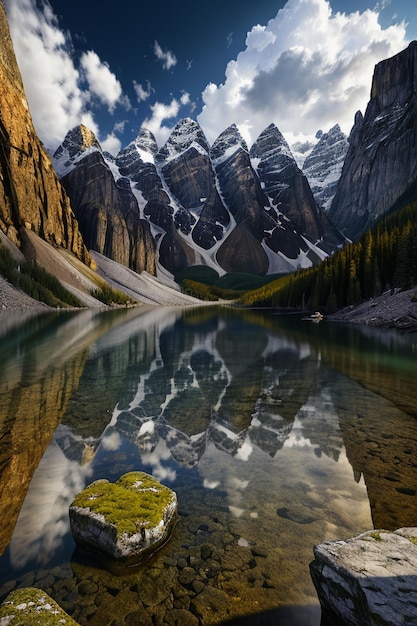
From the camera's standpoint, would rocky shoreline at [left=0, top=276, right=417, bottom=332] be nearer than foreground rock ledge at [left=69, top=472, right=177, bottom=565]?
No

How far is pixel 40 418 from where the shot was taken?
42.7ft

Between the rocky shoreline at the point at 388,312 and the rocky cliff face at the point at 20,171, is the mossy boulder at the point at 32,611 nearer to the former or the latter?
the rocky shoreline at the point at 388,312

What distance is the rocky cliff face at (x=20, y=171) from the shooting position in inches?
5226

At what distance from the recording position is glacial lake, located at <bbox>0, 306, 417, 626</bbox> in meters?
5.25

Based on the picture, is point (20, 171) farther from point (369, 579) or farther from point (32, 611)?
point (369, 579)

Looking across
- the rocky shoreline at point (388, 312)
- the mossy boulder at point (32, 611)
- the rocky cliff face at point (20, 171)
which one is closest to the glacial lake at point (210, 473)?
the mossy boulder at point (32, 611)

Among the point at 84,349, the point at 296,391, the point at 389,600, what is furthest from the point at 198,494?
the point at 84,349

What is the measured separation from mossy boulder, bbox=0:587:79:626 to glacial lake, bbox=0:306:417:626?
775 mm

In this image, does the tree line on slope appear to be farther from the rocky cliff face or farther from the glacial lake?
the rocky cliff face

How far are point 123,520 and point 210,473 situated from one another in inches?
139

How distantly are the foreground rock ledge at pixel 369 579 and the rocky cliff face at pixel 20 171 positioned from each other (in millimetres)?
149388

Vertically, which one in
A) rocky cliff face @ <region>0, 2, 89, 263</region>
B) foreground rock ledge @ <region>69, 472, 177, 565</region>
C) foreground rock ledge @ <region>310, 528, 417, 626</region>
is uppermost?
rocky cliff face @ <region>0, 2, 89, 263</region>

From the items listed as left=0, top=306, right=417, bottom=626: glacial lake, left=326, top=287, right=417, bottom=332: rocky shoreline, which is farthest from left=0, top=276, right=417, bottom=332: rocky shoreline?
left=0, top=306, right=417, bottom=626: glacial lake

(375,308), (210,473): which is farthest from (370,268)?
(210,473)
